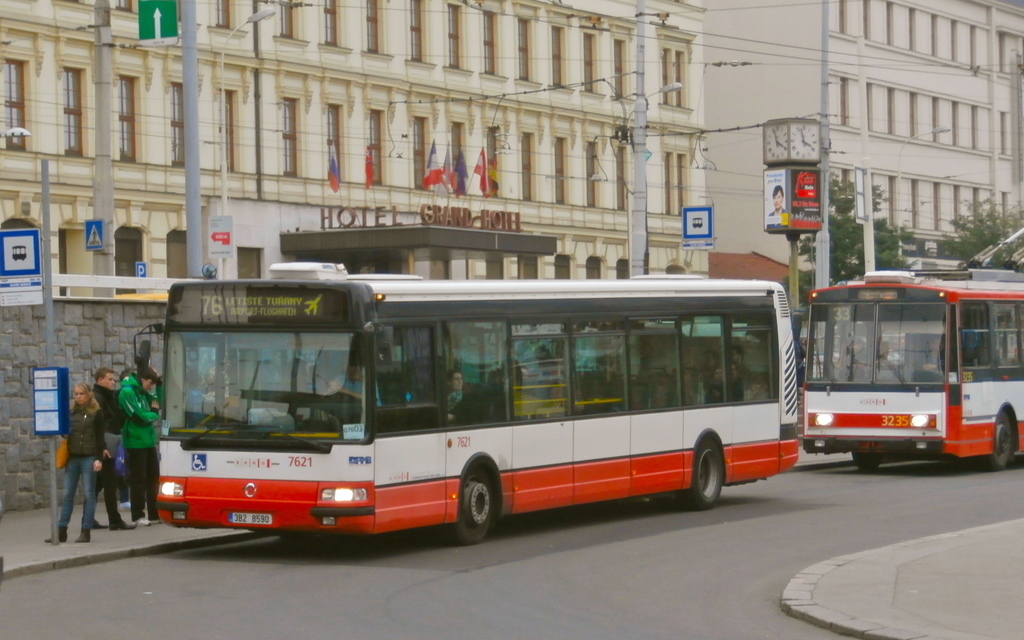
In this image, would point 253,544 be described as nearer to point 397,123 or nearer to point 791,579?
point 791,579

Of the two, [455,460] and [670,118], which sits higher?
[670,118]

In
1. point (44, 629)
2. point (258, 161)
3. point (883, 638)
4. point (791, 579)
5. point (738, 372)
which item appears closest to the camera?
point (883, 638)

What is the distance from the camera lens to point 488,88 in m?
56.1

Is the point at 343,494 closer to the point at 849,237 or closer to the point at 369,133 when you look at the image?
the point at 369,133

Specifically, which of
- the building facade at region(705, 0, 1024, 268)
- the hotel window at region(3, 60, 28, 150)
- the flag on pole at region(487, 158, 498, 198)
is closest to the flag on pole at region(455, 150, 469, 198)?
the flag on pole at region(487, 158, 498, 198)

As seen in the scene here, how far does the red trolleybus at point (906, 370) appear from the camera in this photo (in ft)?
82.1

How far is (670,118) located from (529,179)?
8298mm

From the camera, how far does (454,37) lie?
55.2m

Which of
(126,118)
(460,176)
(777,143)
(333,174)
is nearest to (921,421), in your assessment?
(777,143)

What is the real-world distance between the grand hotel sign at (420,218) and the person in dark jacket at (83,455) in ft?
101

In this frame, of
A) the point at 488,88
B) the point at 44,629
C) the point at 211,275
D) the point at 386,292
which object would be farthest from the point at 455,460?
the point at 488,88

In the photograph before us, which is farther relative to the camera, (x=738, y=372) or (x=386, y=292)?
(x=738, y=372)

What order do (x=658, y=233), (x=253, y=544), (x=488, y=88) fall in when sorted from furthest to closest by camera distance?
(x=658, y=233)
(x=488, y=88)
(x=253, y=544)

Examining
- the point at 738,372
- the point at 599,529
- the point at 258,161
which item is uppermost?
the point at 258,161
